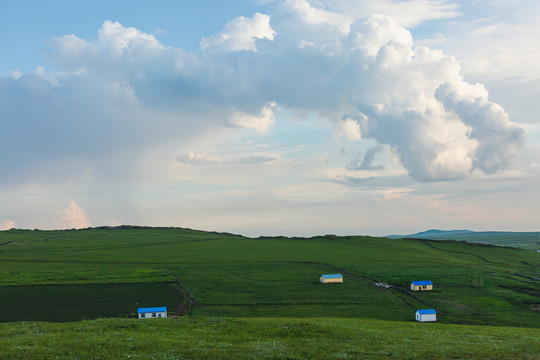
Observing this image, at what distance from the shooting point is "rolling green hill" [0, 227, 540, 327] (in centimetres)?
8206

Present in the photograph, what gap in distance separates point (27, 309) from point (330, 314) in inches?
2146

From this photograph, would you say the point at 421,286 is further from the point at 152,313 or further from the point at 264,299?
the point at 152,313

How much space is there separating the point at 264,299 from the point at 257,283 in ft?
55.8

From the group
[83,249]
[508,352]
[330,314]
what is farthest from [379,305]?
[83,249]

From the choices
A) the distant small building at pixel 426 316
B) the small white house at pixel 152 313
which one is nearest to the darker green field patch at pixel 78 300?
the small white house at pixel 152 313

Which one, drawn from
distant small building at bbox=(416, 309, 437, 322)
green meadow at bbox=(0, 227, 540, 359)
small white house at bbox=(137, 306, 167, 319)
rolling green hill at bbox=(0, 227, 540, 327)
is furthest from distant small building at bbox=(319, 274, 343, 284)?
small white house at bbox=(137, 306, 167, 319)

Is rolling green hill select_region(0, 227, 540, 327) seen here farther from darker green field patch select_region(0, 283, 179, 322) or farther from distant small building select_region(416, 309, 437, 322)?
distant small building select_region(416, 309, 437, 322)

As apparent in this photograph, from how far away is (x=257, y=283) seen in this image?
4272 inches

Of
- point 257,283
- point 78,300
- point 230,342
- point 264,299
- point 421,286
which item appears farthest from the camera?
point 257,283

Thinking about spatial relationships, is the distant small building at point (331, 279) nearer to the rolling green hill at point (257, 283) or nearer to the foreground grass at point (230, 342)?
the rolling green hill at point (257, 283)

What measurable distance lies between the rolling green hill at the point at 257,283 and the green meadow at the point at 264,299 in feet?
1.22

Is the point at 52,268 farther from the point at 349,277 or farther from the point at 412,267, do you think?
the point at 412,267

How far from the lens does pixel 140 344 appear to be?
1432 inches

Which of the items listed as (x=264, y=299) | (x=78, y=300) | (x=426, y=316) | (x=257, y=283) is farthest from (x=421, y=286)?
(x=78, y=300)
